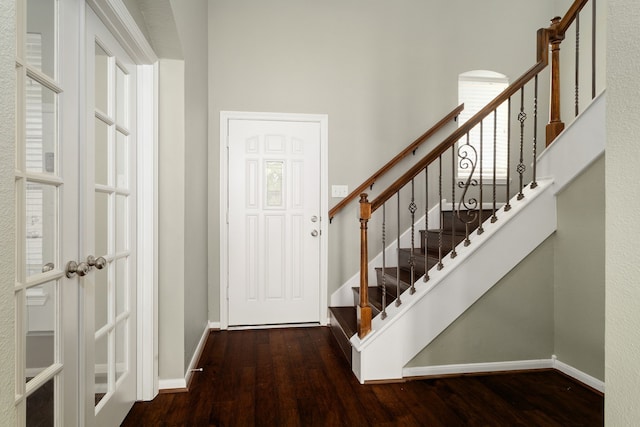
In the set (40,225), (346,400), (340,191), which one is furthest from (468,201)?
(40,225)

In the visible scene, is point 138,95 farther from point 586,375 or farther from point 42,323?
point 586,375

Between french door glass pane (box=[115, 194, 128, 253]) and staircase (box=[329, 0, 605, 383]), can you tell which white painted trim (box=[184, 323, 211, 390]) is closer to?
french door glass pane (box=[115, 194, 128, 253])

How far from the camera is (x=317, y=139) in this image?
3.27 meters

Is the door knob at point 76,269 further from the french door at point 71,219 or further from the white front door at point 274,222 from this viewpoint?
the white front door at point 274,222

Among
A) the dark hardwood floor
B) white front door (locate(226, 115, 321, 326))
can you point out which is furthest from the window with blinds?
the dark hardwood floor

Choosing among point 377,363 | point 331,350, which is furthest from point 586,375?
point 331,350

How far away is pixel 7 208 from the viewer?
0.66 meters

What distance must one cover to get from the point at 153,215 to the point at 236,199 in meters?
1.29

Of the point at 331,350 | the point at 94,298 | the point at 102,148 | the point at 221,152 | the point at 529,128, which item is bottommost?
the point at 331,350

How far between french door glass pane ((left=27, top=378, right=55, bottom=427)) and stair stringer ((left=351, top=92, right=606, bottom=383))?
4.99 ft

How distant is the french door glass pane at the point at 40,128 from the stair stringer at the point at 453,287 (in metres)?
1.82

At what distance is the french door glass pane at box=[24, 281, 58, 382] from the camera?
1.00 m

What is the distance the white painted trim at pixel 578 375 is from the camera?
2.02 metres

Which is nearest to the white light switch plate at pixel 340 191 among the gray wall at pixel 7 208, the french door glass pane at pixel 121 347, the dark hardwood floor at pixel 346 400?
the dark hardwood floor at pixel 346 400
